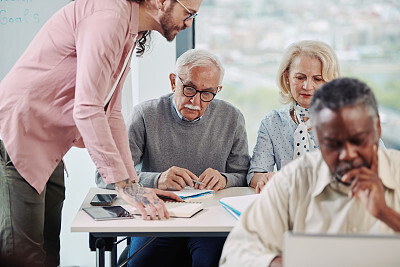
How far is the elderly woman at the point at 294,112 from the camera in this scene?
249cm

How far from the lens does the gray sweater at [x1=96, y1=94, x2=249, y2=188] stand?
8.34 feet

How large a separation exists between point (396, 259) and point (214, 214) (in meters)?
1.05

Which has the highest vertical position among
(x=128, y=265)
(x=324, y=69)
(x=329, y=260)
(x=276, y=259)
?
(x=324, y=69)

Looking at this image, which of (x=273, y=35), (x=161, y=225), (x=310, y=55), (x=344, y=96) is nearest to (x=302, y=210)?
(x=344, y=96)

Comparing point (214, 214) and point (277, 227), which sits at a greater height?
point (277, 227)

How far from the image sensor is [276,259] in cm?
119

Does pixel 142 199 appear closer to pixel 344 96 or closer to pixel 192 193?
pixel 192 193

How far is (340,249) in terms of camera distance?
913 mm

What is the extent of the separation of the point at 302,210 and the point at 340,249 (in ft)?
1.22

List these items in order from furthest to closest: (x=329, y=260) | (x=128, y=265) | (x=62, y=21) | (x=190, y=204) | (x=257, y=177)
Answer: (x=257, y=177)
(x=128, y=265)
(x=190, y=204)
(x=62, y=21)
(x=329, y=260)

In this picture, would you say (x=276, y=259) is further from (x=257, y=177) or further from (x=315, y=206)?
(x=257, y=177)

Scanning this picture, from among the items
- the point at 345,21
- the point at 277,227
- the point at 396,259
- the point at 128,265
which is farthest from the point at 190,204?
the point at 345,21

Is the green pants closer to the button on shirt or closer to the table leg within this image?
the table leg

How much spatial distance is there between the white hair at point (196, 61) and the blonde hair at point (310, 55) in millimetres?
343
